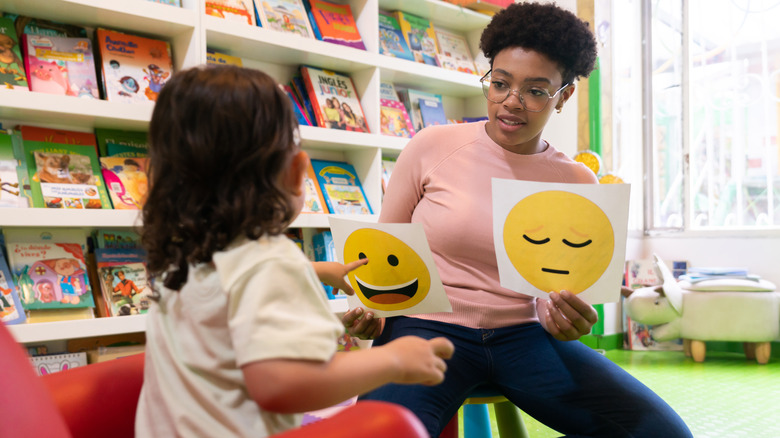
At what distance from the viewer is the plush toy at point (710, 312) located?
3.42 metres

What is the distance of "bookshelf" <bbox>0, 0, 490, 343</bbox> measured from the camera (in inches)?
76.9

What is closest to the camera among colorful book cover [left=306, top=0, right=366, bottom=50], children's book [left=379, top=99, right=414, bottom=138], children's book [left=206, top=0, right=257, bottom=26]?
children's book [left=206, top=0, right=257, bottom=26]

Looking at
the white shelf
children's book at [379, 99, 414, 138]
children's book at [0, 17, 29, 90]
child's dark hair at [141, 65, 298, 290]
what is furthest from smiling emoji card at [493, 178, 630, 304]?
children's book at [379, 99, 414, 138]

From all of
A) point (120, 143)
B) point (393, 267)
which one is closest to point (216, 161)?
point (393, 267)

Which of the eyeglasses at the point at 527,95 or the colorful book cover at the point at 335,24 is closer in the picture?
the eyeglasses at the point at 527,95

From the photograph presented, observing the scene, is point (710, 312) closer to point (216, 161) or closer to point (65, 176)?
point (65, 176)

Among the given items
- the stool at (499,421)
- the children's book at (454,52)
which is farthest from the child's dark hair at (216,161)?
the children's book at (454,52)

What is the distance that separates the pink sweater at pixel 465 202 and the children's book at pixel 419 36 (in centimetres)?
153

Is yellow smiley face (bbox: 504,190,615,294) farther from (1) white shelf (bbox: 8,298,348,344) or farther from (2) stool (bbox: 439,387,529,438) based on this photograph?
(1) white shelf (bbox: 8,298,348,344)

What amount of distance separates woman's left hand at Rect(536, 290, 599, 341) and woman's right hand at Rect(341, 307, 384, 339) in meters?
0.35

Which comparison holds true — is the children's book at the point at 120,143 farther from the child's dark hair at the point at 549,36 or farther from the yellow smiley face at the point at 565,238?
the yellow smiley face at the point at 565,238

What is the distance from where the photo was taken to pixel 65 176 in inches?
82.0

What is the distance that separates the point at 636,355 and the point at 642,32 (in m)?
2.00

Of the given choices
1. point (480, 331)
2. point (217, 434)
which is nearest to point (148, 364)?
point (217, 434)
